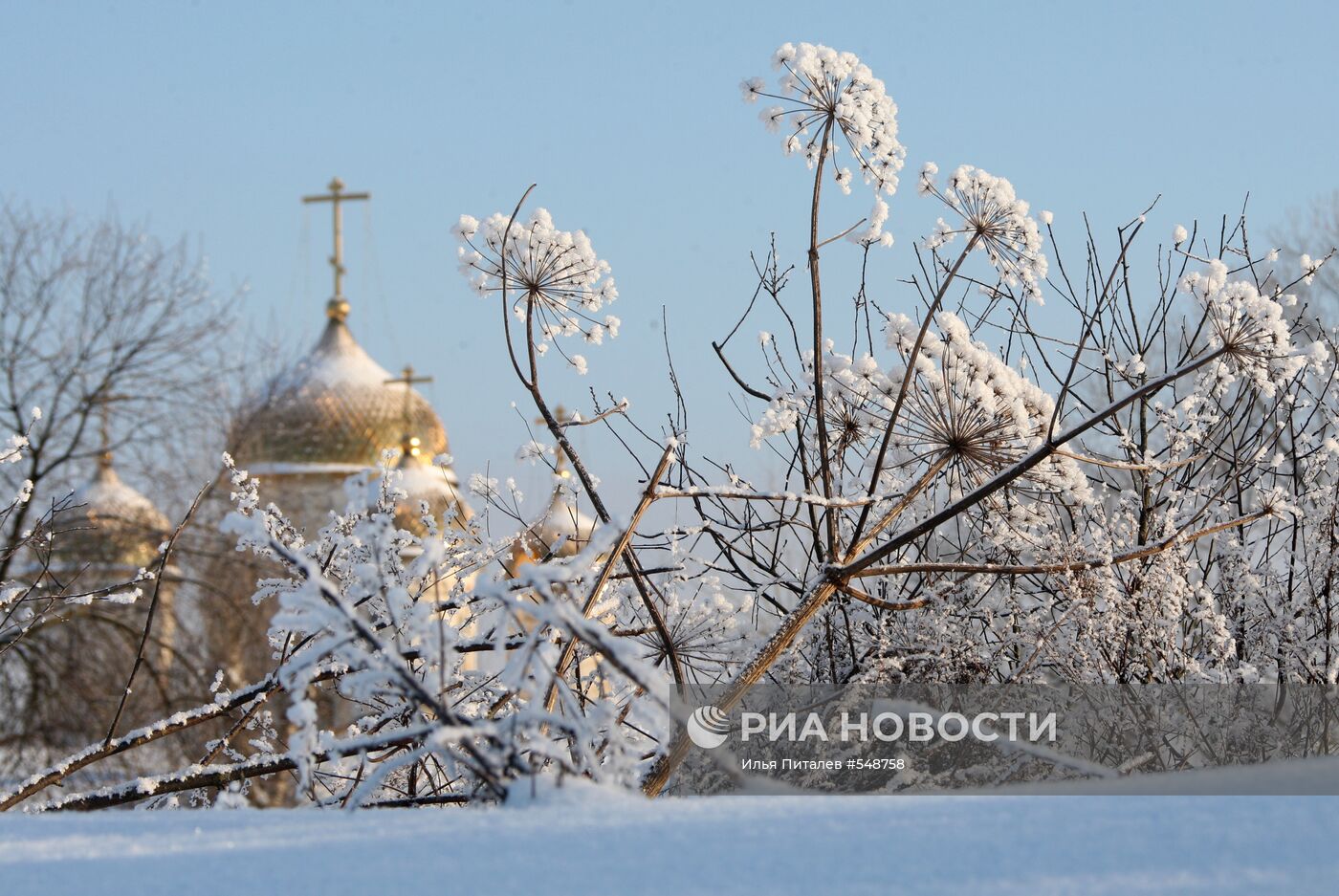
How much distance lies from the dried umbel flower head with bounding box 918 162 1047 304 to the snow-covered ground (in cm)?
272

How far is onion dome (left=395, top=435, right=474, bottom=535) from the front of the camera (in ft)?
18.8

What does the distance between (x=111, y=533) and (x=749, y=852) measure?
20128 millimetres

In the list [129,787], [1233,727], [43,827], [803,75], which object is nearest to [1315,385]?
[1233,727]

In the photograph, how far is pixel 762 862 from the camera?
4.74 ft

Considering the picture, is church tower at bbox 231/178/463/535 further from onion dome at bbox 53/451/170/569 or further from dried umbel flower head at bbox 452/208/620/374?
dried umbel flower head at bbox 452/208/620/374

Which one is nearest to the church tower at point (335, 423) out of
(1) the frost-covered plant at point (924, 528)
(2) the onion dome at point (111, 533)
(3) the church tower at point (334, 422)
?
(3) the church tower at point (334, 422)

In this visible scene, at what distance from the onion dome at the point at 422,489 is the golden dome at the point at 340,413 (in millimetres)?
4007

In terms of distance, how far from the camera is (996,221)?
4.28 meters

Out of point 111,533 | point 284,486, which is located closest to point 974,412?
point 111,533

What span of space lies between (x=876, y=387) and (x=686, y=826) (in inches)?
109

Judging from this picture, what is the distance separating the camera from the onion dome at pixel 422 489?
18.8 feet

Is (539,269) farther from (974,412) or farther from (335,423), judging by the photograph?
(335,423)

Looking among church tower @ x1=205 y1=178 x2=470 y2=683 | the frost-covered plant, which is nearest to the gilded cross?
church tower @ x1=205 y1=178 x2=470 y2=683

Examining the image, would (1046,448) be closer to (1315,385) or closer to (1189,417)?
(1189,417)
